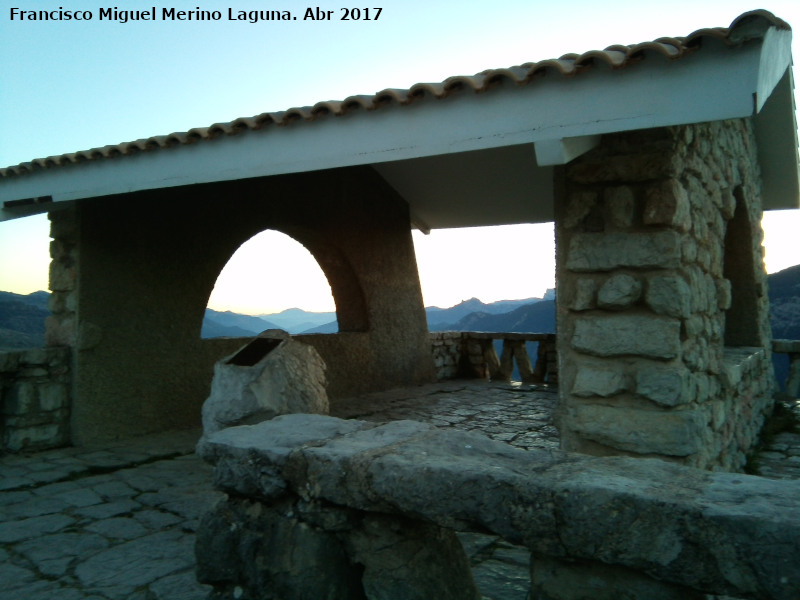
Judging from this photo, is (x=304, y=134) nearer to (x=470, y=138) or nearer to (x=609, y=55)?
(x=470, y=138)

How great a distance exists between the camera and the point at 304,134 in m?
3.81

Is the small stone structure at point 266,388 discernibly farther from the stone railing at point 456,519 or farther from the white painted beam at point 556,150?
the white painted beam at point 556,150

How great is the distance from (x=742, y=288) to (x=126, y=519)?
574 cm

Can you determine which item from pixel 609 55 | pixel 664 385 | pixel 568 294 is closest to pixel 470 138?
pixel 609 55

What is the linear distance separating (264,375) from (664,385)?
246cm

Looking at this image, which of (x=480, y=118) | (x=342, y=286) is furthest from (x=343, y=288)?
(x=480, y=118)

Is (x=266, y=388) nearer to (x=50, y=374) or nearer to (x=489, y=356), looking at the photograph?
(x=50, y=374)

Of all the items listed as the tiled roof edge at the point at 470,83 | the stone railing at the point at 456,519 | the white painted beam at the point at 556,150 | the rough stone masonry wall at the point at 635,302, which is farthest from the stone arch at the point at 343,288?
the stone railing at the point at 456,519

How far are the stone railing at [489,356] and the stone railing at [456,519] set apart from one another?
24.0ft

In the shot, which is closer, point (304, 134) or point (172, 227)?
point (304, 134)

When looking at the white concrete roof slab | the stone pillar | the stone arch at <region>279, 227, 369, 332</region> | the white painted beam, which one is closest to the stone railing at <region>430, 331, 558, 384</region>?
the stone arch at <region>279, 227, 369, 332</region>

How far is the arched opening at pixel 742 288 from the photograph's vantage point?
19.8 ft

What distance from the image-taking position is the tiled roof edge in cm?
251

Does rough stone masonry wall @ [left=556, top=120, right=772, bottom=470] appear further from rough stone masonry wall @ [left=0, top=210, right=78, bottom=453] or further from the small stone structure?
rough stone masonry wall @ [left=0, top=210, right=78, bottom=453]
